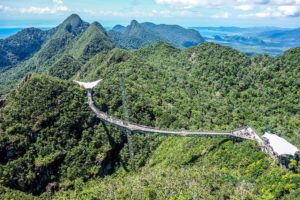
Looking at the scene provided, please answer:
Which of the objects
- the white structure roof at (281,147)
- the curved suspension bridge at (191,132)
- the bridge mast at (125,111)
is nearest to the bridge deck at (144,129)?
the curved suspension bridge at (191,132)

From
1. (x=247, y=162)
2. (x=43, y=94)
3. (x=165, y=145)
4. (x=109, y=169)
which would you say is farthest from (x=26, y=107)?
(x=247, y=162)

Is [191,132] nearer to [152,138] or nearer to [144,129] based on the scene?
[144,129]

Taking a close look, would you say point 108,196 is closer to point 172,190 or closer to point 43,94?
point 172,190

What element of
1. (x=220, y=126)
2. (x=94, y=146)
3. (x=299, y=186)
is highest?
(x=299, y=186)

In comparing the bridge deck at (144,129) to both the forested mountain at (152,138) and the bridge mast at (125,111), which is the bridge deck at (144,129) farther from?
the bridge mast at (125,111)

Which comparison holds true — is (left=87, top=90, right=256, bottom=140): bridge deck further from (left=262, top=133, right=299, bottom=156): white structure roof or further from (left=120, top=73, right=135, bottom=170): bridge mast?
(left=262, top=133, right=299, bottom=156): white structure roof

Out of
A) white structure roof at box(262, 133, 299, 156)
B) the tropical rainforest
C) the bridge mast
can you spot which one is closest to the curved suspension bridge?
white structure roof at box(262, 133, 299, 156)

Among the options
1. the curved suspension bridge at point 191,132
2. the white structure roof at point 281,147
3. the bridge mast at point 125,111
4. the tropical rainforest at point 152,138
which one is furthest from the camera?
the bridge mast at point 125,111

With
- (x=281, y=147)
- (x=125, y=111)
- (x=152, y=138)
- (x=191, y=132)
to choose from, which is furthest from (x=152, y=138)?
(x=281, y=147)
